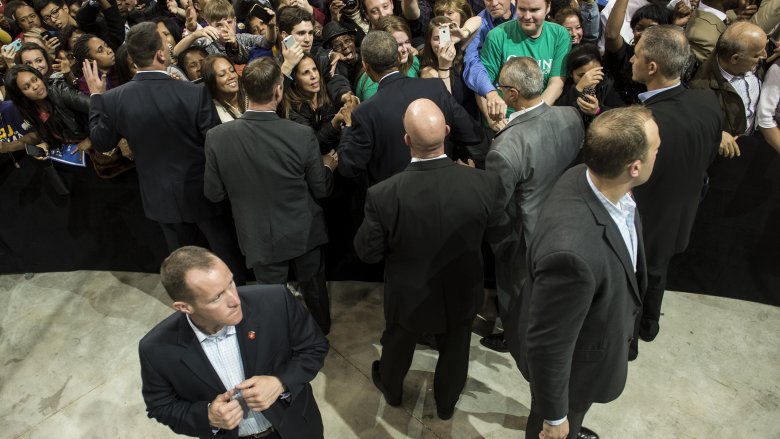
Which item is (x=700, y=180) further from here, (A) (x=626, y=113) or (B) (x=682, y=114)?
(A) (x=626, y=113)

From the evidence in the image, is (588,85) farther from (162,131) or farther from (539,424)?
(162,131)

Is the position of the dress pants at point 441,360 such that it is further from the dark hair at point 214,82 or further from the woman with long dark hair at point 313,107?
the dark hair at point 214,82

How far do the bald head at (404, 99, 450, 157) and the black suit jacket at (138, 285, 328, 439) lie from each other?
0.82 m

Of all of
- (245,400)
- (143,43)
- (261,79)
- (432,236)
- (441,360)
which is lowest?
(441,360)

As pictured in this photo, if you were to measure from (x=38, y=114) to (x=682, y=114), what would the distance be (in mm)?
3865

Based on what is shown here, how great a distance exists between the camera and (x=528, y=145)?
274 centimetres

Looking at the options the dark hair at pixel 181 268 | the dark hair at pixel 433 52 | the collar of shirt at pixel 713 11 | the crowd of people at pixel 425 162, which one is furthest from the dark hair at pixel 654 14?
the dark hair at pixel 181 268

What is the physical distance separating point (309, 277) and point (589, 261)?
81.3 inches

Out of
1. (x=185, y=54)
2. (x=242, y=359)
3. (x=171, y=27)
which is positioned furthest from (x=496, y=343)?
(x=171, y=27)

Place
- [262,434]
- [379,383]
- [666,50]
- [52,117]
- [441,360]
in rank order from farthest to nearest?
[52,117] < [379,383] < [441,360] < [666,50] < [262,434]

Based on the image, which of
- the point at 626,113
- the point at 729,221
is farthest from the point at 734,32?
the point at 626,113

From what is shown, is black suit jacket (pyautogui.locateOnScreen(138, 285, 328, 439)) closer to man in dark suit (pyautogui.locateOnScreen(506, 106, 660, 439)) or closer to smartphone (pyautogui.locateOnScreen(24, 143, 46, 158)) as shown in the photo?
man in dark suit (pyautogui.locateOnScreen(506, 106, 660, 439))

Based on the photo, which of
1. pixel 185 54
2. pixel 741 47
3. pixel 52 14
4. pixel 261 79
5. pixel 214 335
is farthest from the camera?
pixel 52 14

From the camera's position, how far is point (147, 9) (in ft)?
17.4
